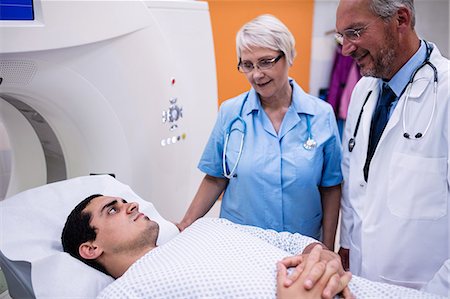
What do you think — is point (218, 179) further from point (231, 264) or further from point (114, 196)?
point (231, 264)

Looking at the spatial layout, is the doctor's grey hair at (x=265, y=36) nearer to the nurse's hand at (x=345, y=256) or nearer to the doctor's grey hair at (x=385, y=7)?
the doctor's grey hair at (x=385, y=7)

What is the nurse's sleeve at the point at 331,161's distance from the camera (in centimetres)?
156

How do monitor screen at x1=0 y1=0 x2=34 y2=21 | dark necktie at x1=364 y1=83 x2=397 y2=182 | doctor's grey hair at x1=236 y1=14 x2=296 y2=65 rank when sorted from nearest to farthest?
monitor screen at x1=0 y1=0 x2=34 y2=21 < dark necktie at x1=364 y1=83 x2=397 y2=182 < doctor's grey hair at x1=236 y1=14 x2=296 y2=65

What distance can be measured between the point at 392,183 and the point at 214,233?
47 cm

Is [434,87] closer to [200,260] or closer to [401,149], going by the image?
[401,149]

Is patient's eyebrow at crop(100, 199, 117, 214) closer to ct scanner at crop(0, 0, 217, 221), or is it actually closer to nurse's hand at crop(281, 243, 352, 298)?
ct scanner at crop(0, 0, 217, 221)

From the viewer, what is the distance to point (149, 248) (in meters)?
1.28

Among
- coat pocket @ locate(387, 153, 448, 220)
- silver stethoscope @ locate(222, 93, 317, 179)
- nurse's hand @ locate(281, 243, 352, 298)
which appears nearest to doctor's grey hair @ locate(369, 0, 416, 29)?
coat pocket @ locate(387, 153, 448, 220)

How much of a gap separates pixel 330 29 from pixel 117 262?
2.59 metres

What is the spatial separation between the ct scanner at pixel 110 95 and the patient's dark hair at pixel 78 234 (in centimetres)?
24

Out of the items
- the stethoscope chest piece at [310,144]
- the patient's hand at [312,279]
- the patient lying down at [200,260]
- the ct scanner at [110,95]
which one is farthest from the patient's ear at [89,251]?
the stethoscope chest piece at [310,144]

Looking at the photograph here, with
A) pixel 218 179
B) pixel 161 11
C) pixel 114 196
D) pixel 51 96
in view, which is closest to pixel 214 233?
pixel 114 196

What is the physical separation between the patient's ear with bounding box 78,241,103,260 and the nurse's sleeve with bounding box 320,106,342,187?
29.3 inches

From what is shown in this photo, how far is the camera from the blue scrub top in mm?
1533
